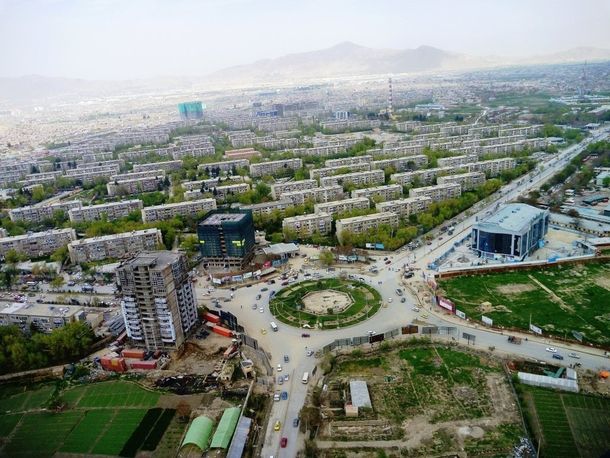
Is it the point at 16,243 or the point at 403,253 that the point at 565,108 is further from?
the point at 16,243

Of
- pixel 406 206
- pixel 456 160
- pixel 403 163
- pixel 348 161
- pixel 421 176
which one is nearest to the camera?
pixel 406 206

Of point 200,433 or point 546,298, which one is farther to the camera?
point 546,298

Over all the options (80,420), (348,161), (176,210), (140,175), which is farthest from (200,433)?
(140,175)

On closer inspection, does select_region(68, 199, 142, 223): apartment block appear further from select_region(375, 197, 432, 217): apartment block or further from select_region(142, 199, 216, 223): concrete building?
select_region(375, 197, 432, 217): apartment block

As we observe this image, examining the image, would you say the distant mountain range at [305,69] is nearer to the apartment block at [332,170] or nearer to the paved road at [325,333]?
the apartment block at [332,170]

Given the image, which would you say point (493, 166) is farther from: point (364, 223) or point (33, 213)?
point (33, 213)

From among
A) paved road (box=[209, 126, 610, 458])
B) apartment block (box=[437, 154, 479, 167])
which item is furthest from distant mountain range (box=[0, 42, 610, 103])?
paved road (box=[209, 126, 610, 458])

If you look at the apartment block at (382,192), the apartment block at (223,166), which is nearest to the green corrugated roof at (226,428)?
the apartment block at (382,192)
